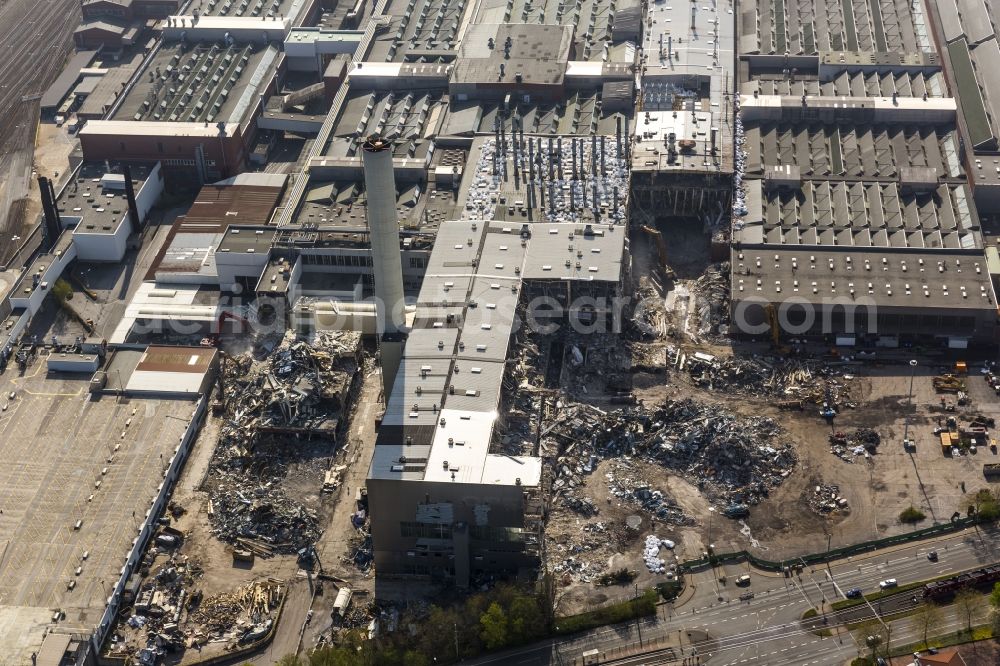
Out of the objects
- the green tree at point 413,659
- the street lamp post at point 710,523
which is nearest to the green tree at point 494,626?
the green tree at point 413,659

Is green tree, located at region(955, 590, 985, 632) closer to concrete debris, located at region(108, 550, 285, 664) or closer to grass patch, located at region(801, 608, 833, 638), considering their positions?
grass patch, located at region(801, 608, 833, 638)

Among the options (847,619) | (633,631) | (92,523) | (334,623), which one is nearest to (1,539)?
(92,523)

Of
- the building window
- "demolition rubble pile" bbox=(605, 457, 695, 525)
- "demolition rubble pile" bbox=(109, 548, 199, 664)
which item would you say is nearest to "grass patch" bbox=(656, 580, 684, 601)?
"demolition rubble pile" bbox=(605, 457, 695, 525)

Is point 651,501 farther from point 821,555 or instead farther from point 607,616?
point 821,555

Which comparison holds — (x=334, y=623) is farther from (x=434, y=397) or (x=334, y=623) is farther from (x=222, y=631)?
(x=434, y=397)

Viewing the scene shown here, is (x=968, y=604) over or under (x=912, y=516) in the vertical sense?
under

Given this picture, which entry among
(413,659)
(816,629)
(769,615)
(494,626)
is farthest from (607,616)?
(816,629)

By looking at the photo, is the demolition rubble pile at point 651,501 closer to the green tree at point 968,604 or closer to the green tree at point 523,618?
the green tree at point 523,618
